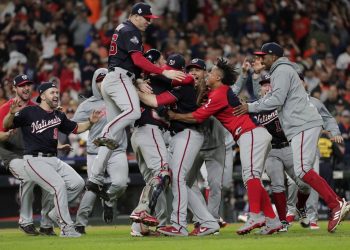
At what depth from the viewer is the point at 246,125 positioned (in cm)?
1298

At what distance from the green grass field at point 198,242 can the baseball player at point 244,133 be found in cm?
28

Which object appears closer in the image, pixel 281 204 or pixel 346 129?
pixel 281 204

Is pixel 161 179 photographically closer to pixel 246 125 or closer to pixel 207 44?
pixel 246 125

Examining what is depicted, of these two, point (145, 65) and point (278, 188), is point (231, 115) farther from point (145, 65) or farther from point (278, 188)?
point (278, 188)

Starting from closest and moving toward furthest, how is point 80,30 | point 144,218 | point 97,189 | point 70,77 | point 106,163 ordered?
point 144,218
point 97,189
point 106,163
point 70,77
point 80,30

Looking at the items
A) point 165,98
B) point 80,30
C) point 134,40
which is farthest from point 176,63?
point 80,30

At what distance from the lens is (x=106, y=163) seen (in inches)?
561

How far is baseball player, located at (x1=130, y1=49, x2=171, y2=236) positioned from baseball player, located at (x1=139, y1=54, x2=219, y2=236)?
0.14 metres

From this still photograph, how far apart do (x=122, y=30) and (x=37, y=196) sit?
577cm

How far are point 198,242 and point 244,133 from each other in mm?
1747

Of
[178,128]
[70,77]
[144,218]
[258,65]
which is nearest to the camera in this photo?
[144,218]

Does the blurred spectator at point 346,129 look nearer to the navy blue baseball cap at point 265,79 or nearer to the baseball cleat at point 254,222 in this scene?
the navy blue baseball cap at point 265,79

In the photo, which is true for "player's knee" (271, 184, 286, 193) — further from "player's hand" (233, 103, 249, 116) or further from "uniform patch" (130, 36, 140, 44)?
"uniform patch" (130, 36, 140, 44)

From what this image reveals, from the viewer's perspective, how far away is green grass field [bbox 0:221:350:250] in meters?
11.3
